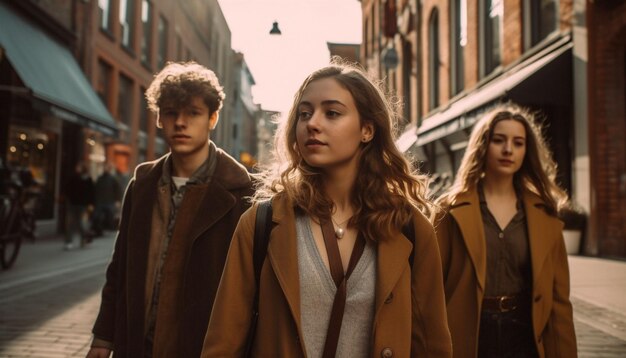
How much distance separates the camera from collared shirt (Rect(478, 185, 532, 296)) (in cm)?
305

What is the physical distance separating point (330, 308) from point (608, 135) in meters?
9.98

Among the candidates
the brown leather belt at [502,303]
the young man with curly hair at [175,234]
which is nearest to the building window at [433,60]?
the brown leather belt at [502,303]

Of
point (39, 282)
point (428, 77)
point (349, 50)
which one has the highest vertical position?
point (349, 50)

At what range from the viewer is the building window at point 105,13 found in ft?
68.4

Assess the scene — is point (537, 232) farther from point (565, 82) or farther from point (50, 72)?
point (50, 72)

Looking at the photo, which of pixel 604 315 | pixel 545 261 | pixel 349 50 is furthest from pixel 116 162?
pixel 349 50

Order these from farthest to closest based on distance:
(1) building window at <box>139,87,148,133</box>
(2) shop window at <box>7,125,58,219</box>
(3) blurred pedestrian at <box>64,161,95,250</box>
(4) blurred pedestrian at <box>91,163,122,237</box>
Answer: (1) building window at <box>139,87,148,133</box> → (4) blurred pedestrian at <box>91,163,122,237</box> → (2) shop window at <box>7,125,58,219</box> → (3) blurred pedestrian at <box>64,161,95,250</box>

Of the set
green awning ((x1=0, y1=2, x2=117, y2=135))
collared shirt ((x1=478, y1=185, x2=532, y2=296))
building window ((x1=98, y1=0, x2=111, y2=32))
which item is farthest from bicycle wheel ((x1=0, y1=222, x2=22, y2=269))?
building window ((x1=98, y1=0, x2=111, y2=32))

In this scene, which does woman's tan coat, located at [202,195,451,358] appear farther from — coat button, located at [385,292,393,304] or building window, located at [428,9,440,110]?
building window, located at [428,9,440,110]

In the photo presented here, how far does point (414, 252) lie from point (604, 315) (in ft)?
15.2

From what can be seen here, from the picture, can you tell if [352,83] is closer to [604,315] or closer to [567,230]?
[604,315]

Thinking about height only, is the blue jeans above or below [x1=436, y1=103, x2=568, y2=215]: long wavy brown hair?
below

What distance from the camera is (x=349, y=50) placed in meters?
49.7

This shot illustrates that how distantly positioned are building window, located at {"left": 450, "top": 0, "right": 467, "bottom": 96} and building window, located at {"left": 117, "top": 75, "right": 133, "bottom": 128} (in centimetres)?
1276
